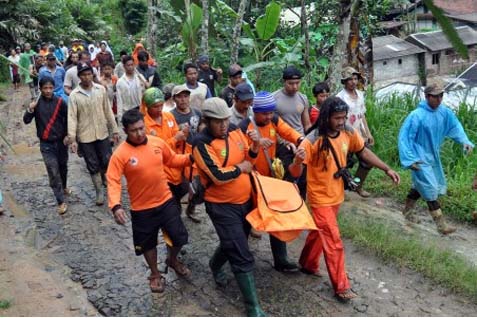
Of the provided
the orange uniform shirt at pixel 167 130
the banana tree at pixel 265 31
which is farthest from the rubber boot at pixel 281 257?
the banana tree at pixel 265 31

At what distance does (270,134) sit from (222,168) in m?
0.93

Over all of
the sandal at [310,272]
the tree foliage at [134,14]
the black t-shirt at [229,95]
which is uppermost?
the tree foliage at [134,14]

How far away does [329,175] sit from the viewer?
168 inches

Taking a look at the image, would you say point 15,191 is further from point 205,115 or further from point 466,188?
point 466,188

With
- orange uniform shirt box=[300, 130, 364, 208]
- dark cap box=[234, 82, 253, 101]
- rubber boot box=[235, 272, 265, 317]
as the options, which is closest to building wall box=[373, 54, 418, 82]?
dark cap box=[234, 82, 253, 101]

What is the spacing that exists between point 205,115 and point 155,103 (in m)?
1.27

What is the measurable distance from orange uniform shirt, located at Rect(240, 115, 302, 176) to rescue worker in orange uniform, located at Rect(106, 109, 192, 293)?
64 centimetres

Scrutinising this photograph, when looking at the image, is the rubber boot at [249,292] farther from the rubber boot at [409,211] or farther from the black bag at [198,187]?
the rubber boot at [409,211]

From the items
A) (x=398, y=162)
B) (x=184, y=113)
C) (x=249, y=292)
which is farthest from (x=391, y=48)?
(x=249, y=292)

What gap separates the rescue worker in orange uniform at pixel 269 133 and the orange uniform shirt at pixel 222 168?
38 centimetres

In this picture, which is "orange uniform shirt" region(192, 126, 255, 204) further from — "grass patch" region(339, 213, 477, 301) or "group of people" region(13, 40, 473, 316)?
"grass patch" region(339, 213, 477, 301)

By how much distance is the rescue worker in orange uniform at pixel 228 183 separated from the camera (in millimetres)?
3902

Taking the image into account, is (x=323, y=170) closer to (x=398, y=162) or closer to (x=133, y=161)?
(x=133, y=161)

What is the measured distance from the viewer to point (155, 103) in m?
5.04
